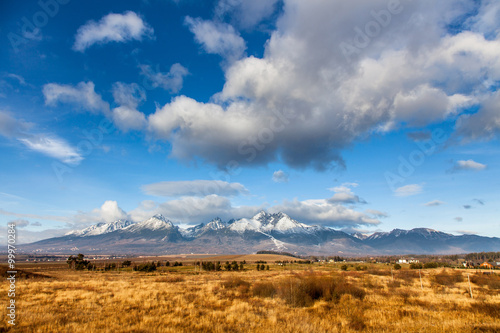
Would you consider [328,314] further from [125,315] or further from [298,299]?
[125,315]

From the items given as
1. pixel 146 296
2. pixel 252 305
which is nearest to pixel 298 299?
pixel 252 305

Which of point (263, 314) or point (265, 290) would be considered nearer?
point (263, 314)

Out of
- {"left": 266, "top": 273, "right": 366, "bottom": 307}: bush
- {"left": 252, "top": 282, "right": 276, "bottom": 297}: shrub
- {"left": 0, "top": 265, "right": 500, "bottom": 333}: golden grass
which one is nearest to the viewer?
{"left": 0, "top": 265, "right": 500, "bottom": 333}: golden grass

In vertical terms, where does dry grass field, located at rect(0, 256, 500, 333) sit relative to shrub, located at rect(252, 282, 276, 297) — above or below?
above

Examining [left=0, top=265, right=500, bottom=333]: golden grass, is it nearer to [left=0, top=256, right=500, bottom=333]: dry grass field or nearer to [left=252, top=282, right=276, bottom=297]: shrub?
[left=0, top=256, right=500, bottom=333]: dry grass field

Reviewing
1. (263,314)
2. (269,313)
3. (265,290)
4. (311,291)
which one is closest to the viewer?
(263,314)

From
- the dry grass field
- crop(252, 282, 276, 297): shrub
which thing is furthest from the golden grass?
crop(252, 282, 276, 297): shrub

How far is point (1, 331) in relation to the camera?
460 inches

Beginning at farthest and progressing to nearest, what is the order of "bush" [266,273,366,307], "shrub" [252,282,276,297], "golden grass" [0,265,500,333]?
"shrub" [252,282,276,297]
"bush" [266,273,366,307]
"golden grass" [0,265,500,333]

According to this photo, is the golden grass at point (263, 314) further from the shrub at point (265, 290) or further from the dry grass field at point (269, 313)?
the shrub at point (265, 290)

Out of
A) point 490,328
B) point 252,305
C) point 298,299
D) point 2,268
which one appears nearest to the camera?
point 490,328

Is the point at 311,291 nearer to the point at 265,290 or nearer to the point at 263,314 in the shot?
the point at 265,290

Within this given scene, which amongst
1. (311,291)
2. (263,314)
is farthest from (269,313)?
(311,291)

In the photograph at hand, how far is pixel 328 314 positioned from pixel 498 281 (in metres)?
34.2
